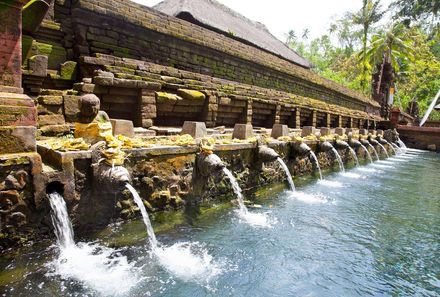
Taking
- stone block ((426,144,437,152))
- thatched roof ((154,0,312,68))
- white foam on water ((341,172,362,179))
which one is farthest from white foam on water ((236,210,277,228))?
stone block ((426,144,437,152))

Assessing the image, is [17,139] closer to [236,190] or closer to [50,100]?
[50,100]

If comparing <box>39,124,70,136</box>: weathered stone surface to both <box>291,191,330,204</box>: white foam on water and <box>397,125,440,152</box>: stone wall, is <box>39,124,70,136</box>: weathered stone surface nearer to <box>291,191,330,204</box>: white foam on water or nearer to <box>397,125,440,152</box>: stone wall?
<box>291,191,330,204</box>: white foam on water

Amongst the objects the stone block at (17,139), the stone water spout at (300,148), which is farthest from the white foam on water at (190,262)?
the stone water spout at (300,148)

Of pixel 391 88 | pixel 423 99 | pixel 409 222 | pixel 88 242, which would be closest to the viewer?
pixel 88 242

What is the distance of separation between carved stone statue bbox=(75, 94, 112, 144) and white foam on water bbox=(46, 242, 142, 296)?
5.04ft

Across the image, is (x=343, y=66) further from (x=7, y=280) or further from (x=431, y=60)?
(x=7, y=280)

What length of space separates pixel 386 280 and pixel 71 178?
14.2 ft

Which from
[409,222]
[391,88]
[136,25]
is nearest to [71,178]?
[136,25]

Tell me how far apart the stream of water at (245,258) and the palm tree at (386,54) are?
81.7ft

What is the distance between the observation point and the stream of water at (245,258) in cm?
338

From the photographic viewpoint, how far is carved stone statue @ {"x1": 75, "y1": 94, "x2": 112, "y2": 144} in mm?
4352

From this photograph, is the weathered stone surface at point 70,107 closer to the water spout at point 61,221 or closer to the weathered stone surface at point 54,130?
the weathered stone surface at point 54,130

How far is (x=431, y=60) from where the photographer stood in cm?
3281

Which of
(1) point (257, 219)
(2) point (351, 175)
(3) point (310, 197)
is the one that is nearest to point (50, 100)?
(1) point (257, 219)
